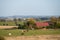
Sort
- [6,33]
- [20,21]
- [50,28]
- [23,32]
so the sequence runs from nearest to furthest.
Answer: [6,33] → [23,32] → [50,28] → [20,21]

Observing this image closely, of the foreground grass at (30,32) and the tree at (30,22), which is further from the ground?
the tree at (30,22)

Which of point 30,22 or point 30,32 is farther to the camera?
point 30,22

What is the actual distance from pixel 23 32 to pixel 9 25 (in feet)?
2.02

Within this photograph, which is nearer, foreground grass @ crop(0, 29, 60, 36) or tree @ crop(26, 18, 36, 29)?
foreground grass @ crop(0, 29, 60, 36)

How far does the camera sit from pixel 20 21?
7055 mm

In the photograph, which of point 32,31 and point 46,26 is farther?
point 46,26

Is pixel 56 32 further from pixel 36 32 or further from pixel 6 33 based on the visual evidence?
pixel 6 33

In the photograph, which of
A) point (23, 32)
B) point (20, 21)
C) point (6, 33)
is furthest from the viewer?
point (20, 21)

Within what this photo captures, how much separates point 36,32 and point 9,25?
1.03 meters

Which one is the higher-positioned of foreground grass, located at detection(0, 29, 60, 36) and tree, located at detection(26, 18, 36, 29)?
tree, located at detection(26, 18, 36, 29)

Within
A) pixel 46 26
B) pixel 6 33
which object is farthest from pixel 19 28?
pixel 46 26

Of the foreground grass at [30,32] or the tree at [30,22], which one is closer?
the foreground grass at [30,32]

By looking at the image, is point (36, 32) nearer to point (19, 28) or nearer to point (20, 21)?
point (19, 28)

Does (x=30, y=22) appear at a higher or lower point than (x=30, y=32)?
higher
